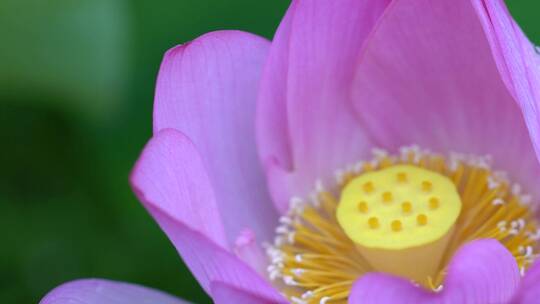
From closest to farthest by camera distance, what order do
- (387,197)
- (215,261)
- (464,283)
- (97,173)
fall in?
1. (464,283)
2. (215,261)
3. (387,197)
4. (97,173)

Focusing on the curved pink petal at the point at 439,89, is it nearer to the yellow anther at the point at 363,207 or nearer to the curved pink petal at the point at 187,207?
the yellow anther at the point at 363,207

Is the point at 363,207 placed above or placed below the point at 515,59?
below

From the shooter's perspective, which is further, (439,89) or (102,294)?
(439,89)

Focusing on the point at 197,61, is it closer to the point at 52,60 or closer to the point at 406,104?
the point at 406,104

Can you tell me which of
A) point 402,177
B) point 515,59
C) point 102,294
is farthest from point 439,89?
point 102,294

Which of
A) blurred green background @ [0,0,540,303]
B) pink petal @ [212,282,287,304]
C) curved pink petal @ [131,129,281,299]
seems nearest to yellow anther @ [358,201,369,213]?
curved pink petal @ [131,129,281,299]

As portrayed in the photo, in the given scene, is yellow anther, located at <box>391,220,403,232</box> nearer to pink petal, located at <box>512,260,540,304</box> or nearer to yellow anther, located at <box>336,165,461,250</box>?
yellow anther, located at <box>336,165,461,250</box>

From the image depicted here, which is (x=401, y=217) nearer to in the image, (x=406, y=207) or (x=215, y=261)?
(x=406, y=207)

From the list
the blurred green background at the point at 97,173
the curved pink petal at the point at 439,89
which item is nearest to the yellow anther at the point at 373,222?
the curved pink petal at the point at 439,89
